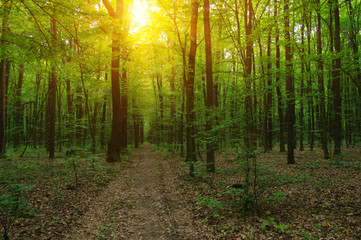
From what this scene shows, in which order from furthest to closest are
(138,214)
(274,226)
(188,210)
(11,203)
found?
(188,210) < (138,214) < (274,226) < (11,203)

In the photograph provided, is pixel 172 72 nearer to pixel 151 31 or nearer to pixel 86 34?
pixel 151 31

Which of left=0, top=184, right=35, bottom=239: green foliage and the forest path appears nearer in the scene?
left=0, top=184, right=35, bottom=239: green foliage

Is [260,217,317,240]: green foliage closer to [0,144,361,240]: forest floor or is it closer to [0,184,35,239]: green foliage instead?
[0,144,361,240]: forest floor

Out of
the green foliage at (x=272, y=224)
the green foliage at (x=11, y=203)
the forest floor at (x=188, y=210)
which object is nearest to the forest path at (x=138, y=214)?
the forest floor at (x=188, y=210)

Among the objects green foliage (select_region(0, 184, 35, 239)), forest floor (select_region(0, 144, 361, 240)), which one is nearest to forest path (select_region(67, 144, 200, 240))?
forest floor (select_region(0, 144, 361, 240))

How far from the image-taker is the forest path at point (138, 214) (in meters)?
4.65

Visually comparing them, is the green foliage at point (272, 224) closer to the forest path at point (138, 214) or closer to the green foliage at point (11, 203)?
the forest path at point (138, 214)

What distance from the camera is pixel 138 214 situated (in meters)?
5.79

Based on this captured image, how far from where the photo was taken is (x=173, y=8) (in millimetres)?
10148

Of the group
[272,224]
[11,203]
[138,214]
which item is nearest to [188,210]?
[138,214]

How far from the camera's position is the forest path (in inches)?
183

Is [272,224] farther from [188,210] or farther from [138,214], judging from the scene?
[138,214]

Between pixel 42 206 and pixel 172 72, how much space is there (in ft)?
48.2

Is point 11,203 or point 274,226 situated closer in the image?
point 11,203
